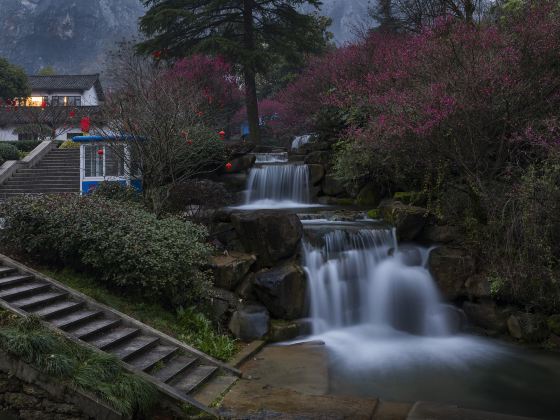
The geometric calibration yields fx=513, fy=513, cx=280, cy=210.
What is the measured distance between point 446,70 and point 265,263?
6414 mm

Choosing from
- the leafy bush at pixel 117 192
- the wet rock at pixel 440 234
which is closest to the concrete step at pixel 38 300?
the leafy bush at pixel 117 192

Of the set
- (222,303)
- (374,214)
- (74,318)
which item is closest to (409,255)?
(374,214)

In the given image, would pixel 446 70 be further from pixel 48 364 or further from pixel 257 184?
pixel 48 364

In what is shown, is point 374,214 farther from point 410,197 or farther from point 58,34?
point 58,34

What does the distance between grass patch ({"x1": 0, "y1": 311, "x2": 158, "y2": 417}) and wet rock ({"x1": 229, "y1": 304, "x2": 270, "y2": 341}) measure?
3218 millimetres

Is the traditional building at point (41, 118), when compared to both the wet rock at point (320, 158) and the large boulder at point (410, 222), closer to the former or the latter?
the wet rock at point (320, 158)

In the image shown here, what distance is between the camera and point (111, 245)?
9352 millimetres

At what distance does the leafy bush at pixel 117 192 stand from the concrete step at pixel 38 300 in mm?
5863

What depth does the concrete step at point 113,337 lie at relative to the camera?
7633 millimetres

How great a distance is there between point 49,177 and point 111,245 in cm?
1361

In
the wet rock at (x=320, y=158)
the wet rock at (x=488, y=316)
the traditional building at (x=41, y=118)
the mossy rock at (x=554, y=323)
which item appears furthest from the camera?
the traditional building at (x=41, y=118)

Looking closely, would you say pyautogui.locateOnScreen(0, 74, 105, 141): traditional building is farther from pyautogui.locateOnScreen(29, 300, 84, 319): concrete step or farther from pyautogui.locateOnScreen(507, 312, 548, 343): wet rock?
pyautogui.locateOnScreen(507, 312, 548, 343): wet rock

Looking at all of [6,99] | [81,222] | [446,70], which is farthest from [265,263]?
[6,99]

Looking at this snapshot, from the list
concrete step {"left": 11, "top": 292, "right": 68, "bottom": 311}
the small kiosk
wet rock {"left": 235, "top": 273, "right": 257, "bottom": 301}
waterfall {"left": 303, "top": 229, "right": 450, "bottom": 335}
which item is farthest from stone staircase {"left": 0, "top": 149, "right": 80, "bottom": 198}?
waterfall {"left": 303, "top": 229, "right": 450, "bottom": 335}
